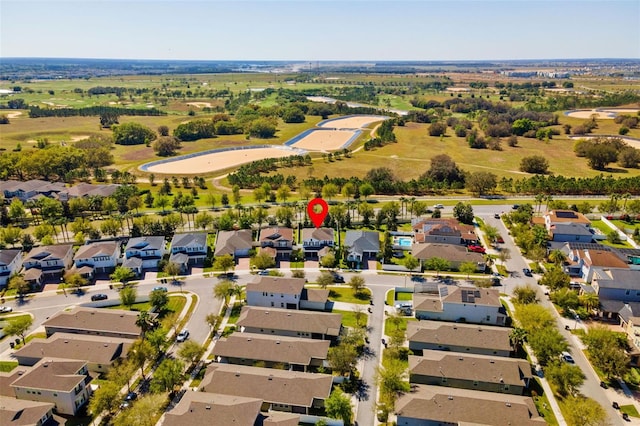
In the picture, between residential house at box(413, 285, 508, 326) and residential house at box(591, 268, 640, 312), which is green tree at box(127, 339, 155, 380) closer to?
residential house at box(413, 285, 508, 326)

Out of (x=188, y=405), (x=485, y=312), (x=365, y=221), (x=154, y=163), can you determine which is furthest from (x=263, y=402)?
(x=154, y=163)

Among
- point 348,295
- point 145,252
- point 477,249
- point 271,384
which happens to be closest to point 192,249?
point 145,252

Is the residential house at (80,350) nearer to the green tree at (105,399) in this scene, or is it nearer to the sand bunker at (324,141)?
the green tree at (105,399)

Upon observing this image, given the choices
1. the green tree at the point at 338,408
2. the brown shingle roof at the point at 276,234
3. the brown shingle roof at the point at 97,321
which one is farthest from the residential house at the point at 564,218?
the brown shingle roof at the point at 97,321

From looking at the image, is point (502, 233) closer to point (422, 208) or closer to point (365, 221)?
point (422, 208)

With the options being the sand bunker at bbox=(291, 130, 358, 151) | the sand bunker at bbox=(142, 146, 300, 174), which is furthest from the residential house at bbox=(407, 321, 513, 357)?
the sand bunker at bbox=(291, 130, 358, 151)

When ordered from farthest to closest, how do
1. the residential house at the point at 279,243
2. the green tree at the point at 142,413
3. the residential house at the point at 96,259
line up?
the residential house at the point at 279,243 → the residential house at the point at 96,259 → the green tree at the point at 142,413
